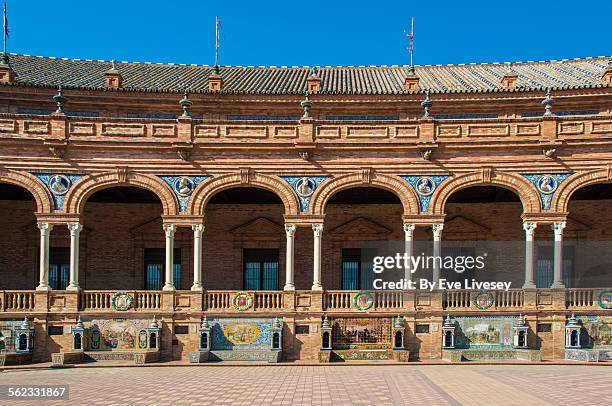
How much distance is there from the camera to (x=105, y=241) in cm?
2167

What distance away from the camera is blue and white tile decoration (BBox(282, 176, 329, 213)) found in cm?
1833

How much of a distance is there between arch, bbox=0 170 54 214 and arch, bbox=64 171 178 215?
0.76 m

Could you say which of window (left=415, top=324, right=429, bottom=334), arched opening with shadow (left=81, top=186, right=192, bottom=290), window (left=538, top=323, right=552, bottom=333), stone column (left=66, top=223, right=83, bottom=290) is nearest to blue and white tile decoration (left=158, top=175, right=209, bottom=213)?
→ stone column (left=66, top=223, right=83, bottom=290)

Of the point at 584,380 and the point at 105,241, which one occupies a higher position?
the point at 105,241

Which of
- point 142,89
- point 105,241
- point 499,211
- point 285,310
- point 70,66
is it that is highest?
point 70,66

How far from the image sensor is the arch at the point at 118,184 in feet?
59.2

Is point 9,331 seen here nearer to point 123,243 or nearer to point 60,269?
point 60,269

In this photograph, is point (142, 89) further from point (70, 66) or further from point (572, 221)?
point (572, 221)

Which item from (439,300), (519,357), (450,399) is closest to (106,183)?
(439,300)

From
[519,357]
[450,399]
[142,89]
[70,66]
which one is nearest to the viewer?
[450,399]

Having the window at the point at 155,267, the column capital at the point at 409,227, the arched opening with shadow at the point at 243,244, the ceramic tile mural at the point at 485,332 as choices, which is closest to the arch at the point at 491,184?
the column capital at the point at 409,227

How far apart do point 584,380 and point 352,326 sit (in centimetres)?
668

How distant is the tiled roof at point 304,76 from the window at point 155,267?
21.8 feet

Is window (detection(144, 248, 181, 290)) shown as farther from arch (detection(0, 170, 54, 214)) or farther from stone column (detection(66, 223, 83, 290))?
arch (detection(0, 170, 54, 214))
